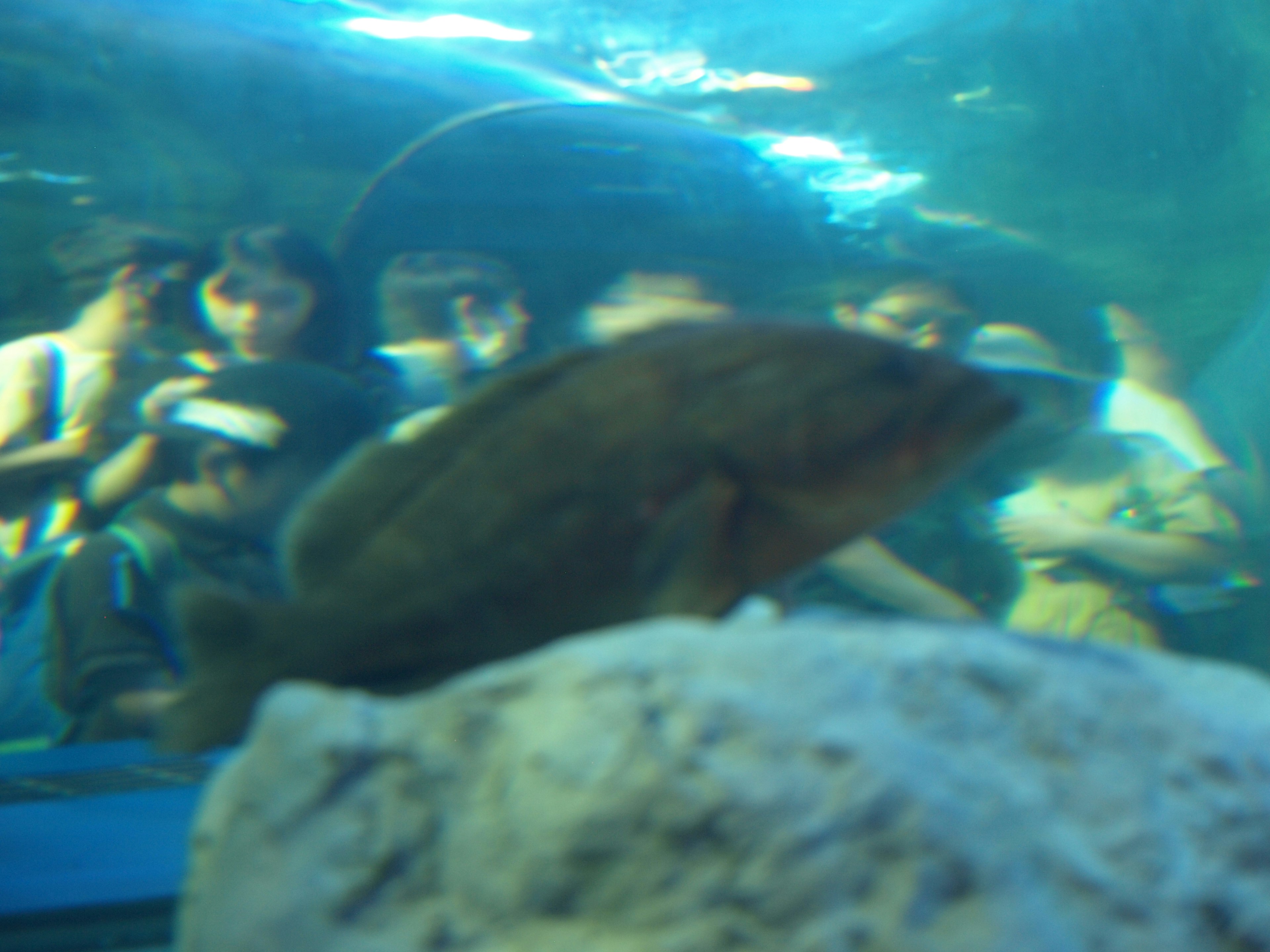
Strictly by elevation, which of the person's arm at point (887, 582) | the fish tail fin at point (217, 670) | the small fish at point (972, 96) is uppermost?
the small fish at point (972, 96)

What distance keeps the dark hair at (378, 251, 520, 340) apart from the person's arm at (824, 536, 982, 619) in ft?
7.10

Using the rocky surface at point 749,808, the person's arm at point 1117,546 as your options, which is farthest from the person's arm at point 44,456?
the person's arm at point 1117,546

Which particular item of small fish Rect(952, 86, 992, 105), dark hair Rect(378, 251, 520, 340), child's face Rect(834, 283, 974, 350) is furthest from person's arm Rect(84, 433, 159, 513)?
small fish Rect(952, 86, 992, 105)

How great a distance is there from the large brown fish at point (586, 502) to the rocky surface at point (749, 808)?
145 mm

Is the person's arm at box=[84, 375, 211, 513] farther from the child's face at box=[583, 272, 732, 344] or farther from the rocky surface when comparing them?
the rocky surface

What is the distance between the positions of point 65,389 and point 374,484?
276 cm

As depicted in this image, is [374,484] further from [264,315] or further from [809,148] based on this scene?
[809,148]

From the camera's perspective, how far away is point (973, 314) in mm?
4035

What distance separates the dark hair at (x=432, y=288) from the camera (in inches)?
151

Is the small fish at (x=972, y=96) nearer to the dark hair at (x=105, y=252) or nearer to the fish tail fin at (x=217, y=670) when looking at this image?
the dark hair at (x=105, y=252)

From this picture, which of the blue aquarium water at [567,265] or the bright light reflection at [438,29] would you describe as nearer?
the blue aquarium water at [567,265]

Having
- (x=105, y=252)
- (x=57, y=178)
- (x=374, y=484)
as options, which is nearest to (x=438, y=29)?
(x=57, y=178)

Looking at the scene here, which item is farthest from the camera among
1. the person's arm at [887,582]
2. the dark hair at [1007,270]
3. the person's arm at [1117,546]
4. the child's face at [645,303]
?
the dark hair at [1007,270]

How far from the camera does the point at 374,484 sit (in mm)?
1236
